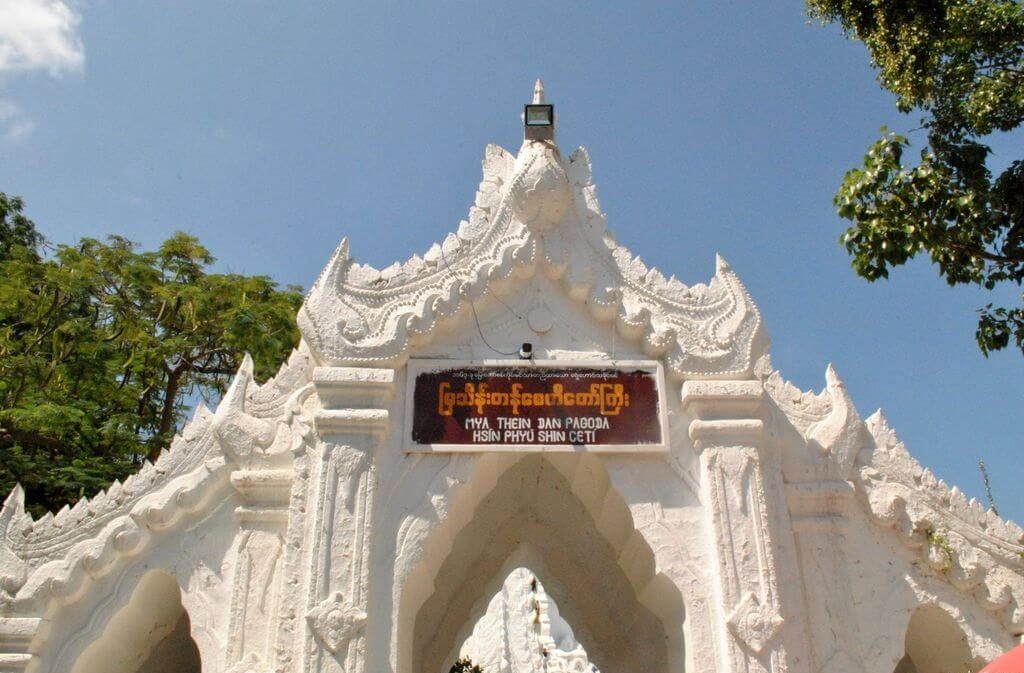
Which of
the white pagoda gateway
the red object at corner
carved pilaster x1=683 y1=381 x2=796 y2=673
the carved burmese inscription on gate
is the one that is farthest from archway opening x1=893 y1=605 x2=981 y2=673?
the carved burmese inscription on gate

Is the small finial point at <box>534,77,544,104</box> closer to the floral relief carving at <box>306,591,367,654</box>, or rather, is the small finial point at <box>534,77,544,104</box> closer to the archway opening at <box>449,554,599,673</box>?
the floral relief carving at <box>306,591,367,654</box>

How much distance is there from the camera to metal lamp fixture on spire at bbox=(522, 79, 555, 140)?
28.6 ft

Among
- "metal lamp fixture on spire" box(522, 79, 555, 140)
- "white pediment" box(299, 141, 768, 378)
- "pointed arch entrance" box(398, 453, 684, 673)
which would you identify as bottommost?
"pointed arch entrance" box(398, 453, 684, 673)

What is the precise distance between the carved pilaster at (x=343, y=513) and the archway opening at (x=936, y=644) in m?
4.94

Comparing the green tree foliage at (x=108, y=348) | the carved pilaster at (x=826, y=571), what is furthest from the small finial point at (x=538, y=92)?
the green tree foliage at (x=108, y=348)

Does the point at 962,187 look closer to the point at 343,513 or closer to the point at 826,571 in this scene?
the point at 826,571

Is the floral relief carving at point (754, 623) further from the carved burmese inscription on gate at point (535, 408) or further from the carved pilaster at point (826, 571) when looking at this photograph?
the carved burmese inscription on gate at point (535, 408)

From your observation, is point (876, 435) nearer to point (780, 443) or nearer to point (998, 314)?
point (780, 443)

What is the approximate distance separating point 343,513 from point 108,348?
10819mm

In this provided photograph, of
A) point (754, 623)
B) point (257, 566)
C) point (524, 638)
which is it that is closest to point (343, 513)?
point (257, 566)

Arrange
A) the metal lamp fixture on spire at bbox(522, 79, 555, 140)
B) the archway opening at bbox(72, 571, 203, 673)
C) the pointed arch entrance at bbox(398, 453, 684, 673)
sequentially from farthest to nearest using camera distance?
1. the pointed arch entrance at bbox(398, 453, 684, 673)
2. the metal lamp fixture on spire at bbox(522, 79, 555, 140)
3. the archway opening at bbox(72, 571, 203, 673)

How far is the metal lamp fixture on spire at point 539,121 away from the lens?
8727 millimetres

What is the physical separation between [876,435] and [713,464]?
6.95 ft

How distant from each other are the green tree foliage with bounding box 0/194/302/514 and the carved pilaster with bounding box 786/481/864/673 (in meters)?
10.7
